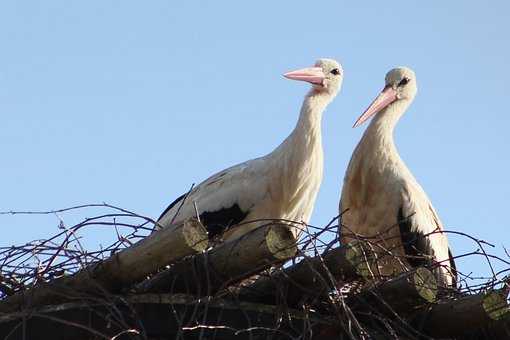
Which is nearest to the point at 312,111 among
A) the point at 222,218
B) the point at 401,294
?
the point at 222,218

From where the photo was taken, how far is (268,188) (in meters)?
8.31

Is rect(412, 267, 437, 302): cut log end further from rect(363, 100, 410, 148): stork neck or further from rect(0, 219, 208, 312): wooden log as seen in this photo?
rect(363, 100, 410, 148): stork neck

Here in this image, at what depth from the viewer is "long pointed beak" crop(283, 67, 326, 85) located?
8906 millimetres

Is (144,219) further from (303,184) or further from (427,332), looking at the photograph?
(303,184)

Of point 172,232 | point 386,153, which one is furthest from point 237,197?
point 172,232

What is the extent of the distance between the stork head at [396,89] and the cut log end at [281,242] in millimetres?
3565

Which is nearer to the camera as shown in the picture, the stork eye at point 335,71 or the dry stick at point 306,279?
the dry stick at point 306,279

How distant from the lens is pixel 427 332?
583 cm

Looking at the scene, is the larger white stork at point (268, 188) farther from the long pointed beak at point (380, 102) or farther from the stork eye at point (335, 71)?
the stork eye at point (335, 71)

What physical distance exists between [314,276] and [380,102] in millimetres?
3582

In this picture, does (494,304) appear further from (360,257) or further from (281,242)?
(281,242)

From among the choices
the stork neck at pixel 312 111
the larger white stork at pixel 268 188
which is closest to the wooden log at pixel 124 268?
the larger white stork at pixel 268 188

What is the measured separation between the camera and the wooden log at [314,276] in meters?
5.51

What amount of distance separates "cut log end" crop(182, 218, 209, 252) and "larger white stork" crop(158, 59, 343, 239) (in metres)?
2.67
